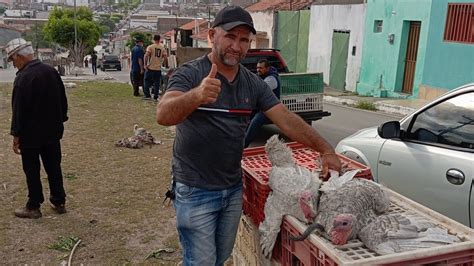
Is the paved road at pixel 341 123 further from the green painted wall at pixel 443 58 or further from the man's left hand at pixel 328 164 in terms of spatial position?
the man's left hand at pixel 328 164

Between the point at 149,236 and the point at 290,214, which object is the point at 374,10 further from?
the point at 290,214

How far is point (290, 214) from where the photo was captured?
2.46m

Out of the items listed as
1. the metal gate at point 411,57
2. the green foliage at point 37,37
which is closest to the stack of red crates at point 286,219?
the metal gate at point 411,57

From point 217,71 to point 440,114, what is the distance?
2163 millimetres

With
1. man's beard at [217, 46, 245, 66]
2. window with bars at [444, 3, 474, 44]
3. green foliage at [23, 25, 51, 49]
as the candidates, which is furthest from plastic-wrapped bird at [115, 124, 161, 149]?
green foliage at [23, 25, 51, 49]

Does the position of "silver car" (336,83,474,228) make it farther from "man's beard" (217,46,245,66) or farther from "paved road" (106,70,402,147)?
"paved road" (106,70,402,147)

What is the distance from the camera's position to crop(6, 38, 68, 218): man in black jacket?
4637mm

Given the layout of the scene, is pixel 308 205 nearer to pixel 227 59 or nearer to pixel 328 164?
pixel 328 164

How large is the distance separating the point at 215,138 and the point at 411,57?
1492cm

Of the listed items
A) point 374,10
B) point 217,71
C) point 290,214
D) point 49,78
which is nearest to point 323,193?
point 290,214

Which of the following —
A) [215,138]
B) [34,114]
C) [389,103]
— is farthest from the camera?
[389,103]

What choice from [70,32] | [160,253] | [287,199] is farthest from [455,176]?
[70,32]

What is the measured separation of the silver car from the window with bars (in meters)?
10.4

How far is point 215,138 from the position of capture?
2.57 metres
